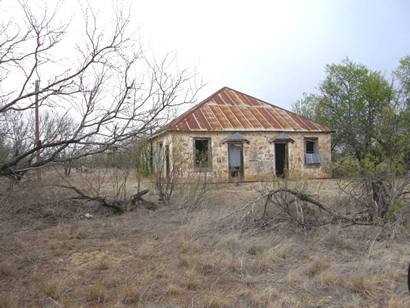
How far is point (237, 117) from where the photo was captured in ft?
61.9

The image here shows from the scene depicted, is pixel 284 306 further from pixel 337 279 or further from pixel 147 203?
pixel 147 203

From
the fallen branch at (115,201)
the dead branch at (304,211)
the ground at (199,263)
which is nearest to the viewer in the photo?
the ground at (199,263)

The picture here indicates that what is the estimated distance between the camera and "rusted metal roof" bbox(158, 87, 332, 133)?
58.1ft

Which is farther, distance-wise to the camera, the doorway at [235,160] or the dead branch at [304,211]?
the doorway at [235,160]

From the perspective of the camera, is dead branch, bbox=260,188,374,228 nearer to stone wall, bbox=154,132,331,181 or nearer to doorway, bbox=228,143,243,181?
stone wall, bbox=154,132,331,181

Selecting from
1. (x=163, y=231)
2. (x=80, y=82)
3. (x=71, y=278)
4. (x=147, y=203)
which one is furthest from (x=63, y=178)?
(x=71, y=278)

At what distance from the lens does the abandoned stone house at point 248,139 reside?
1738cm

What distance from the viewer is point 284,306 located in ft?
12.9

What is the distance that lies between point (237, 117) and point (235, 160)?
2.19 m

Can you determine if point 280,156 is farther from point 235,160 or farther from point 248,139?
point 235,160

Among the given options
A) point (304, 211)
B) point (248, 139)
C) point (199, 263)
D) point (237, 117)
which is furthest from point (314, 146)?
point (199, 263)

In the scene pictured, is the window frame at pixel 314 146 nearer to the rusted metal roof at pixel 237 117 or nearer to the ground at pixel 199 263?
the rusted metal roof at pixel 237 117

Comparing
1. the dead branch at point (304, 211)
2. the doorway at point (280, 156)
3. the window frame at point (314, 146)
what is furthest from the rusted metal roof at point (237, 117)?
the dead branch at point (304, 211)

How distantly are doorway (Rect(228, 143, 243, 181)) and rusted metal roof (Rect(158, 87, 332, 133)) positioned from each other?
32.2 inches
